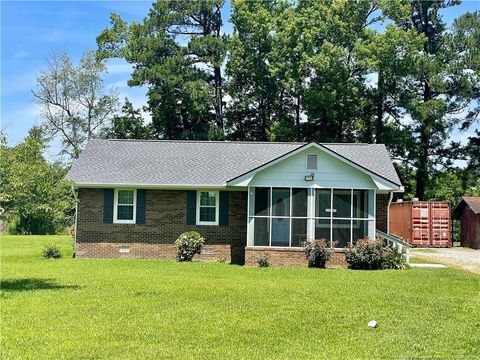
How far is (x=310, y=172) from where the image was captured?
19375mm

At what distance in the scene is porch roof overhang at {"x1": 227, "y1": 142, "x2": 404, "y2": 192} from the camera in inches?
745

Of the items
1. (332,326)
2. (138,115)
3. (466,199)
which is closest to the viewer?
(332,326)

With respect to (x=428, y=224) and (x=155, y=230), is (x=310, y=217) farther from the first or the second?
(x=428, y=224)

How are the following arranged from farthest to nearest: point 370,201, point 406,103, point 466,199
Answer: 1. point 406,103
2. point 466,199
3. point 370,201

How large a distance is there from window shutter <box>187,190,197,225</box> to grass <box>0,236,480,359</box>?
508cm

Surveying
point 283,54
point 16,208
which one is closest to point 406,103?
point 283,54

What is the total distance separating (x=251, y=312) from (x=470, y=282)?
280 inches

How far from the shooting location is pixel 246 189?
20.7m

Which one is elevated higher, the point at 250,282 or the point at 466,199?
the point at 466,199

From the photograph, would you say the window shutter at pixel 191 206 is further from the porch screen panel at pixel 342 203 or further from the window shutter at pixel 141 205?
the porch screen panel at pixel 342 203

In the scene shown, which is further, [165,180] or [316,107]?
[316,107]

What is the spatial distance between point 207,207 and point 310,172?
415 cm

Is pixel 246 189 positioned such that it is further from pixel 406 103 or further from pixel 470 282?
pixel 406 103

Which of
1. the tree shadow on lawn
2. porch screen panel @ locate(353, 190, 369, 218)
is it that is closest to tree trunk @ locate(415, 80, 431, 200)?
porch screen panel @ locate(353, 190, 369, 218)
